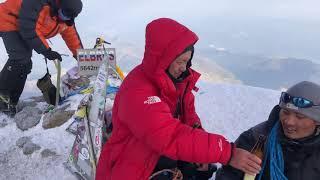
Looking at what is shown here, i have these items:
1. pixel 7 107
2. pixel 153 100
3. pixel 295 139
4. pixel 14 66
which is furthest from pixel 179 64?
pixel 7 107

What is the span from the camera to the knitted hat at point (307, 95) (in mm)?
3174

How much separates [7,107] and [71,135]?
1.42 metres

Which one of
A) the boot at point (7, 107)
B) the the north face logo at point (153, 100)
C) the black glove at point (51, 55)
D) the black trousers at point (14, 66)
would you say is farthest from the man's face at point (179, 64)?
the boot at point (7, 107)

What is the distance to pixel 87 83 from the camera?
7.70 meters

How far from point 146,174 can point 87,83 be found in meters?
4.58

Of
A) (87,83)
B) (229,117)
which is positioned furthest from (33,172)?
(229,117)

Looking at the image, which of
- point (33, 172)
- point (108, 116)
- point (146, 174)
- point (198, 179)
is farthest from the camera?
point (33, 172)

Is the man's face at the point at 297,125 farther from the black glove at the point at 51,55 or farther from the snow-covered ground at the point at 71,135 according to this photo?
the black glove at the point at 51,55

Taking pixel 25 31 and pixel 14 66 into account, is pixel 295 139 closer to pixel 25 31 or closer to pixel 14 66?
pixel 25 31

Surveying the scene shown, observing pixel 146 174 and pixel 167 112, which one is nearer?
pixel 167 112

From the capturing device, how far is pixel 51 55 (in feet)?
21.8

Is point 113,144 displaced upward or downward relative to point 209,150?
downward

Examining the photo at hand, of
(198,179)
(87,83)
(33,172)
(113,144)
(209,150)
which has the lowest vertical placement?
(33,172)

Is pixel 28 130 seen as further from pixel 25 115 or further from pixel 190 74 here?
pixel 190 74
